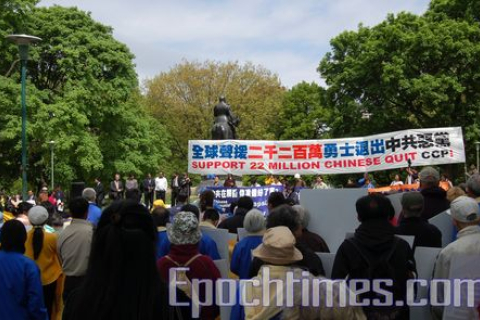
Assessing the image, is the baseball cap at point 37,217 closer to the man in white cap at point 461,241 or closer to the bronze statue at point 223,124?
the man in white cap at point 461,241

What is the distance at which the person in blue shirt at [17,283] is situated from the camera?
492cm

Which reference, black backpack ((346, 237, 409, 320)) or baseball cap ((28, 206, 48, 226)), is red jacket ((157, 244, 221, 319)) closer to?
black backpack ((346, 237, 409, 320))

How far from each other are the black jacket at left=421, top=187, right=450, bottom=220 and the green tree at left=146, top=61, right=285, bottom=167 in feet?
161

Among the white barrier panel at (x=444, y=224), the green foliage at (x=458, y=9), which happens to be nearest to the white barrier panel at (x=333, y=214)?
the white barrier panel at (x=444, y=224)

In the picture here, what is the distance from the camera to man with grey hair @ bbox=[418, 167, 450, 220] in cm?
671

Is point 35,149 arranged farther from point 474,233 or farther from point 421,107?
point 474,233

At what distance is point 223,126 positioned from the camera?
79.8ft

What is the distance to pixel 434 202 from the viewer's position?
677cm

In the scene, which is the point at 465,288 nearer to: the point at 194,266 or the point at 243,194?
the point at 194,266

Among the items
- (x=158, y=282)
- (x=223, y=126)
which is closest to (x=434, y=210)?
(x=158, y=282)

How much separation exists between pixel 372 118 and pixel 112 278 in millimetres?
37339

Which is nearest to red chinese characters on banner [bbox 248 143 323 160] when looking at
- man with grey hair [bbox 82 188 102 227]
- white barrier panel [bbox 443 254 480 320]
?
man with grey hair [bbox 82 188 102 227]

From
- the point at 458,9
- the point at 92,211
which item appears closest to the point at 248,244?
the point at 92,211

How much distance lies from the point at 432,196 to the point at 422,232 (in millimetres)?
Result: 1493
